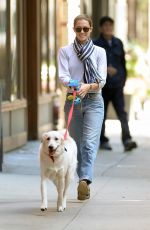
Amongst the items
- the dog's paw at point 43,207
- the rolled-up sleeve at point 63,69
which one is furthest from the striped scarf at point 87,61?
the dog's paw at point 43,207

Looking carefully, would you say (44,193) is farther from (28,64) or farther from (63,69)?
(28,64)

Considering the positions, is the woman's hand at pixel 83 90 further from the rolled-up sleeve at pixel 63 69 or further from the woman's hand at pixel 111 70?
the woman's hand at pixel 111 70

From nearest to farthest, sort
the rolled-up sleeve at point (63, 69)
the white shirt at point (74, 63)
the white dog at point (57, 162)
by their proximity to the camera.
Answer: the white dog at point (57, 162) → the rolled-up sleeve at point (63, 69) → the white shirt at point (74, 63)

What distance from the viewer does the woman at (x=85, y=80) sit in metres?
8.91

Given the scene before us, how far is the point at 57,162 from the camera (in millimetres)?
8344

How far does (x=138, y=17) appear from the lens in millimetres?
35781

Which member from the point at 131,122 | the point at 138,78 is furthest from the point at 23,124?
the point at 138,78

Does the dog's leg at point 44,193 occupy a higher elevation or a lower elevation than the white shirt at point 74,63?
lower

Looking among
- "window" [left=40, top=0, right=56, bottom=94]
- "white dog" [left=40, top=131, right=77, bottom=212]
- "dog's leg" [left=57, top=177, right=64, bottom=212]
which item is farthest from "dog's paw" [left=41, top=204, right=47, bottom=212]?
"window" [left=40, top=0, right=56, bottom=94]

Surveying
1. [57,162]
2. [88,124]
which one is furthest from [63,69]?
[57,162]

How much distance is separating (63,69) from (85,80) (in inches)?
10.8

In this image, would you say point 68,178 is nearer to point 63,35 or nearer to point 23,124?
point 23,124

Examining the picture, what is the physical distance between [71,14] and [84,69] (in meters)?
7.50

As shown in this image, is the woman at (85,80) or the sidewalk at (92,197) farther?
the woman at (85,80)
